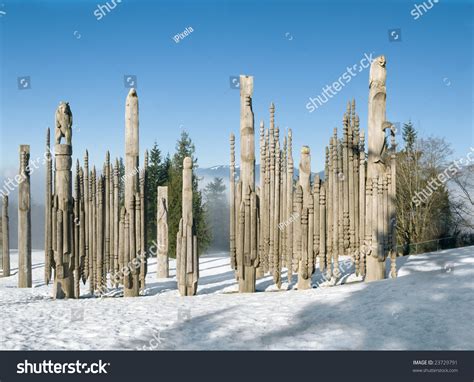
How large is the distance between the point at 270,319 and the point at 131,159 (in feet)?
13.0

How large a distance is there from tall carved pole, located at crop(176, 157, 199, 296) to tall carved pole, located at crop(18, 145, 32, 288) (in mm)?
4631

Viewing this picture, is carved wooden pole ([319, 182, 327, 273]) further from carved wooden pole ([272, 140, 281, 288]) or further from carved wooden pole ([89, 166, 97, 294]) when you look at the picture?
carved wooden pole ([89, 166, 97, 294])

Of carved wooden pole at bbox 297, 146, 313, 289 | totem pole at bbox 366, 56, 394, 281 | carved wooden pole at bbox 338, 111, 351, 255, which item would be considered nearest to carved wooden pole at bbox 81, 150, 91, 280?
carved wooden pole at bbox 297, 146, 313, 289

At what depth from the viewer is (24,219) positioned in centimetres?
1170

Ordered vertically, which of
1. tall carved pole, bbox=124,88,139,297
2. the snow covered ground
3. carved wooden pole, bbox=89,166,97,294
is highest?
tall carved pole, bbox=124,88,139,297

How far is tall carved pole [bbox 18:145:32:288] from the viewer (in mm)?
11469

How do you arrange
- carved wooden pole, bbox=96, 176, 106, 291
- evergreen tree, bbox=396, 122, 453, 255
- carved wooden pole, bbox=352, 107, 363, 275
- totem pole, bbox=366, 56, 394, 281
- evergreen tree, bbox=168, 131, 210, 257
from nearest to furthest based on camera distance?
totem pole, bbox=366, 56, 394, 281 → carved wooden pole, bbox=352, 107, 363, 275 → carved wooden pole, bbox=96, 176, 106, 291 → evergreen tree, bbox=396, 122, 453, 255 → evergreen tree, bbox=168, 131, 210, 257

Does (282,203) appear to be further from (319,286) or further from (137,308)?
(137,308)

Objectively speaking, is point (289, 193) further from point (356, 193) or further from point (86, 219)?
point (86, 219)

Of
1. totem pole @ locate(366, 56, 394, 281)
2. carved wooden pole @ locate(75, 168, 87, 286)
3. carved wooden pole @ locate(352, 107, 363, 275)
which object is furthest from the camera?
carved wooden pole @ locate(75, 168, 87, 286)

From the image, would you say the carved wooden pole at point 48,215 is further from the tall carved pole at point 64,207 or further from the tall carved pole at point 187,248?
the tall carved pole at point 187,248

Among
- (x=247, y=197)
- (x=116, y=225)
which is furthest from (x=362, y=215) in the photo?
(x=116, y=225)

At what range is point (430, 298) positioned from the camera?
707cm

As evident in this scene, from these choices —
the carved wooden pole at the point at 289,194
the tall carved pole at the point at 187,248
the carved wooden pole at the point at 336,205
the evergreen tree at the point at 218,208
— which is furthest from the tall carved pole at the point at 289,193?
the evergreen tree at the point at 218,208
